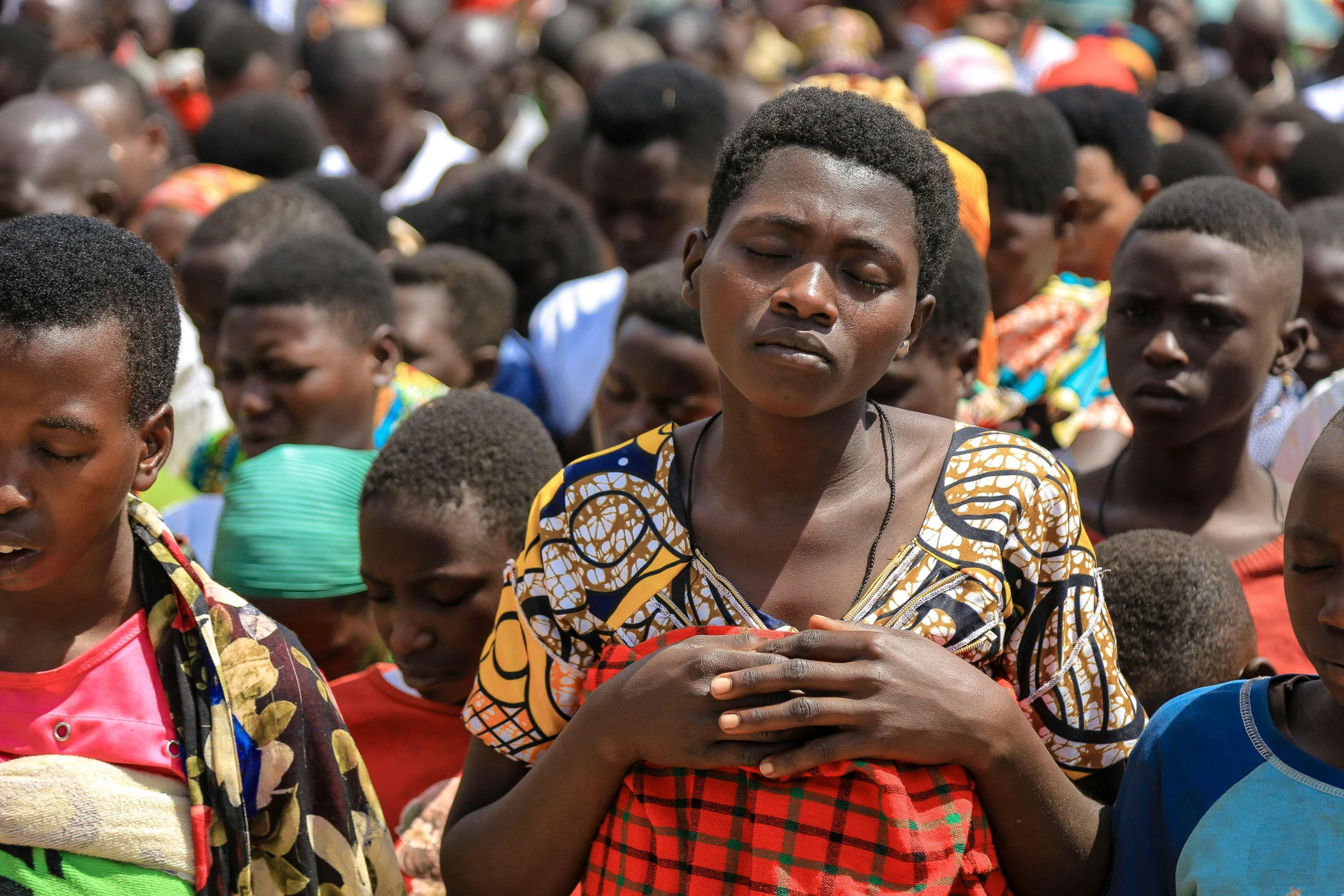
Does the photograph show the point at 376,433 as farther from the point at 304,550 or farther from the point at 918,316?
the point at 918,316

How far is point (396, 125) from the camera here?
7.93 m

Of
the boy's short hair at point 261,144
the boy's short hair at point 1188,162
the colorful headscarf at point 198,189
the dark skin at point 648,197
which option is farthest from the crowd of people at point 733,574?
the boy's short hair at point 261,144

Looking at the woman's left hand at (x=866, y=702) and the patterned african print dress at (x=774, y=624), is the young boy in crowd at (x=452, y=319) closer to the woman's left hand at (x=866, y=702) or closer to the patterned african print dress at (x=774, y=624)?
the patterned african print dress at (x=774, y=624)

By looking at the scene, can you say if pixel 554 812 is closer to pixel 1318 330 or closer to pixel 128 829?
pixel 128 829

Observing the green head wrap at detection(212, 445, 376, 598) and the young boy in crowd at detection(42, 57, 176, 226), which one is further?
the young boy in crowd at detection(42, 57, 176, 226)

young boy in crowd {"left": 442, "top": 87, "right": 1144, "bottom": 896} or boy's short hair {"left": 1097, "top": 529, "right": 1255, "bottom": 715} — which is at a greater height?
young boy in crowd {"left": 442, "top": 87, "right": 1144, "bottom": 896}

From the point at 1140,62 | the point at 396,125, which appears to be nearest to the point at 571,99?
the point at 396,125

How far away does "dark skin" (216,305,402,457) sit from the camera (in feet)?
12.8

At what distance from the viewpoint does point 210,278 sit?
4820 millimetres

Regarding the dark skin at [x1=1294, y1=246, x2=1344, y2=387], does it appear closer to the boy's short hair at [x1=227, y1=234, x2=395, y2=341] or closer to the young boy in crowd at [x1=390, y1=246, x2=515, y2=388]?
the young boy in crowd at [x1=390, y1=246, x2=515, y2=388]

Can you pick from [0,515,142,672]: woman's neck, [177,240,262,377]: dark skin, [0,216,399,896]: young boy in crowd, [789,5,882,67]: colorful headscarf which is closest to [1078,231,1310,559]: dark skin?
[0,216,399,896]: young boy in crowd

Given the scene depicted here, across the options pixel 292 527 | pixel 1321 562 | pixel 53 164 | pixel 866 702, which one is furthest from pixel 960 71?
pixel 866 702

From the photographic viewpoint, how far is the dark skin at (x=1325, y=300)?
14.3 ft

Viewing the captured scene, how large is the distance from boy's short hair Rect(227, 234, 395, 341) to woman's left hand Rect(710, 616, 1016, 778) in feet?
8.37
